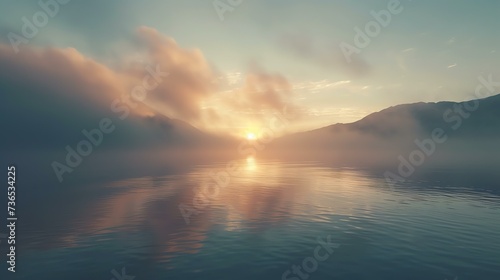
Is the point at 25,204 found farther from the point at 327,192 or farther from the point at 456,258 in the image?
the point at 456,258

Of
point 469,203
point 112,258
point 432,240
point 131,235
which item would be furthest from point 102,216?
point 469,203

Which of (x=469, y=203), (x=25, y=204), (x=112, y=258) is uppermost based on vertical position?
(x=25, y=204)

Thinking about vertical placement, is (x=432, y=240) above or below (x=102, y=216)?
below

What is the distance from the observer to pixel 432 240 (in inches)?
1300

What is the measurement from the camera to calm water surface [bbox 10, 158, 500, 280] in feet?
81.5

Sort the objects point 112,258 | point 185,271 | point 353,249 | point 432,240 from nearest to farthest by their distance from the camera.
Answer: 1. point 185,271
2. point 112,258
3. point 353,249
4. point 432,240

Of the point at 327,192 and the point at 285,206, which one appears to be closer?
the point at 285,206

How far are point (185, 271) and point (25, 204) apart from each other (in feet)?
164

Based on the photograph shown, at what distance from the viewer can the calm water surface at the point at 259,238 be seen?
81.5 ft

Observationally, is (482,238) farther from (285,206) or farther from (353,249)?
(285,206)

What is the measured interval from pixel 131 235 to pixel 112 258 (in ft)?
24.5

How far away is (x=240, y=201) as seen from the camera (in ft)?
191

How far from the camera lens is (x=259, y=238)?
110 ft

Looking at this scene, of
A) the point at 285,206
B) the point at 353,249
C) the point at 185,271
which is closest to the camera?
the point at 185,271
